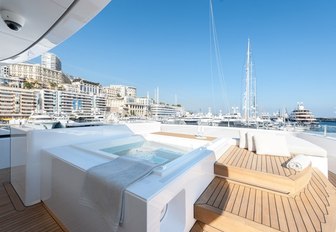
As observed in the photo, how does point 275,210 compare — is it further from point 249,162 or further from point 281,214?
point 249,162

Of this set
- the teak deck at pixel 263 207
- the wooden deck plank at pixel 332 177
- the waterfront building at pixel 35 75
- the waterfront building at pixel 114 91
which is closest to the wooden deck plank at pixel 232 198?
the teak deck at pixel 263 207

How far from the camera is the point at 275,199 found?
156 centimetres

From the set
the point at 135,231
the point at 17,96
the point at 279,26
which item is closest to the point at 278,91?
the point at 279,26

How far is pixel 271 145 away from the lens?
243 cm

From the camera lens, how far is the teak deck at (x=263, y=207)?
122cm

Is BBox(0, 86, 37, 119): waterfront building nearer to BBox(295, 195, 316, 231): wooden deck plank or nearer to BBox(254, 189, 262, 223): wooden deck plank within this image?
BBox(254, 189, 262, 223): wooden deck plank

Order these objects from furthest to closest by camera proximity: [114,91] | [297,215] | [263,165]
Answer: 1. [114,91]
2. [263,165]
3. [297,215]

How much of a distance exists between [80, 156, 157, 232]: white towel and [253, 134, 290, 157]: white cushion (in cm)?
199

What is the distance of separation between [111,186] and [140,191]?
225mm

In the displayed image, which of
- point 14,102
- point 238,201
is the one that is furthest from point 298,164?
point 14,102

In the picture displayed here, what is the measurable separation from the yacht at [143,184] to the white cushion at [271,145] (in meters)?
0.01

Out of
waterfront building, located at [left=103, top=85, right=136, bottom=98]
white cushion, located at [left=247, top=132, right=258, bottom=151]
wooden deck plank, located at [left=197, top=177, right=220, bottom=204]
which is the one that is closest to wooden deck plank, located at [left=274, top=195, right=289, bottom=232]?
wooden deck plank, located at [left=197, top=177, right=220, bottom=204]

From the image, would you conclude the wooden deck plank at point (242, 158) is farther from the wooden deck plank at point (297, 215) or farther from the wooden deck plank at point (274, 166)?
the wooden deck plank at point (297, 215)

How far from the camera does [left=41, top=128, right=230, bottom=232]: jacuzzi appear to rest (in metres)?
0.90
